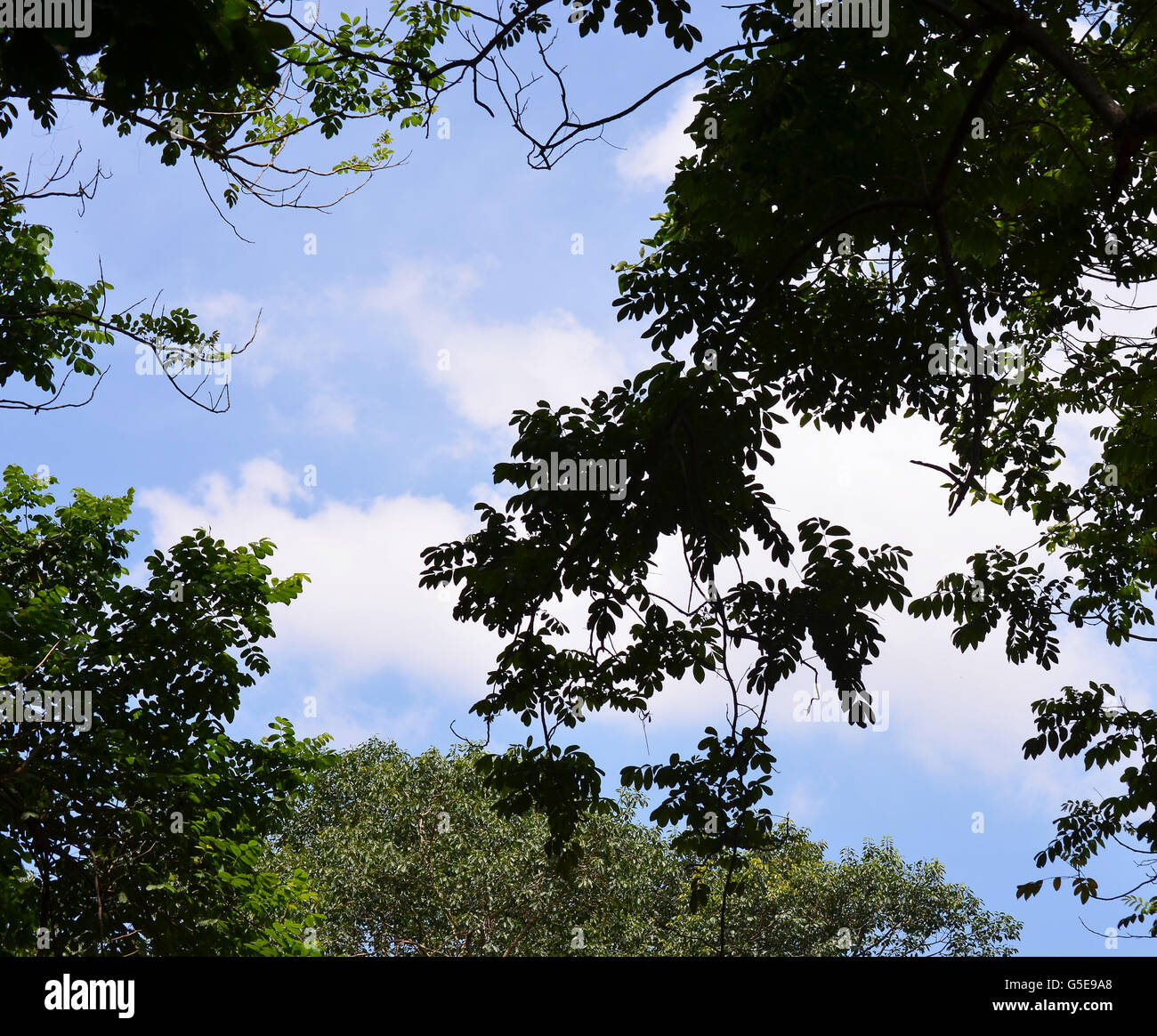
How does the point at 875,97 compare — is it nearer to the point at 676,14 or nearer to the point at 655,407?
the point at 676,14

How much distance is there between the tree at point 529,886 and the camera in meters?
16.8

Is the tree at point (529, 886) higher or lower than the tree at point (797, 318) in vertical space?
lower

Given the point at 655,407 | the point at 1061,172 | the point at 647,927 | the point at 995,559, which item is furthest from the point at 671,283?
the point at 647,927

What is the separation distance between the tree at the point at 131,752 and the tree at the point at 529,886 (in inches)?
254

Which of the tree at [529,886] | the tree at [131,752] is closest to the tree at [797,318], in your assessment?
the tree at [131,752]

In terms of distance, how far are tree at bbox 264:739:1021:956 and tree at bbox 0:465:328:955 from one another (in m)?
6.44

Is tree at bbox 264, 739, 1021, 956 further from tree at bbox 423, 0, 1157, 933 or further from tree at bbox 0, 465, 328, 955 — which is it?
tree at bbox 423, 0, 1157, 933

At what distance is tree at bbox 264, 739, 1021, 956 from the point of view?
16.8 m

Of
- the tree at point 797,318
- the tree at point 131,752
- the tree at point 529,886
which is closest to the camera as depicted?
the tree at point 797,318

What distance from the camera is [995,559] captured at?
8.71 meters

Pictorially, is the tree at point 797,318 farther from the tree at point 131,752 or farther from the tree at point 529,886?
the tree at point 529,886

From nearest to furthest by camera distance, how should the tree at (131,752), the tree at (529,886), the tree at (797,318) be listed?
the tree at (797,318)
the tree at (131,752)
the tree at (529,886)

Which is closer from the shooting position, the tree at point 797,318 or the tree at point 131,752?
the tree at point 797,318

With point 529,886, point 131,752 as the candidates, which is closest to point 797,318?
point 131,752
